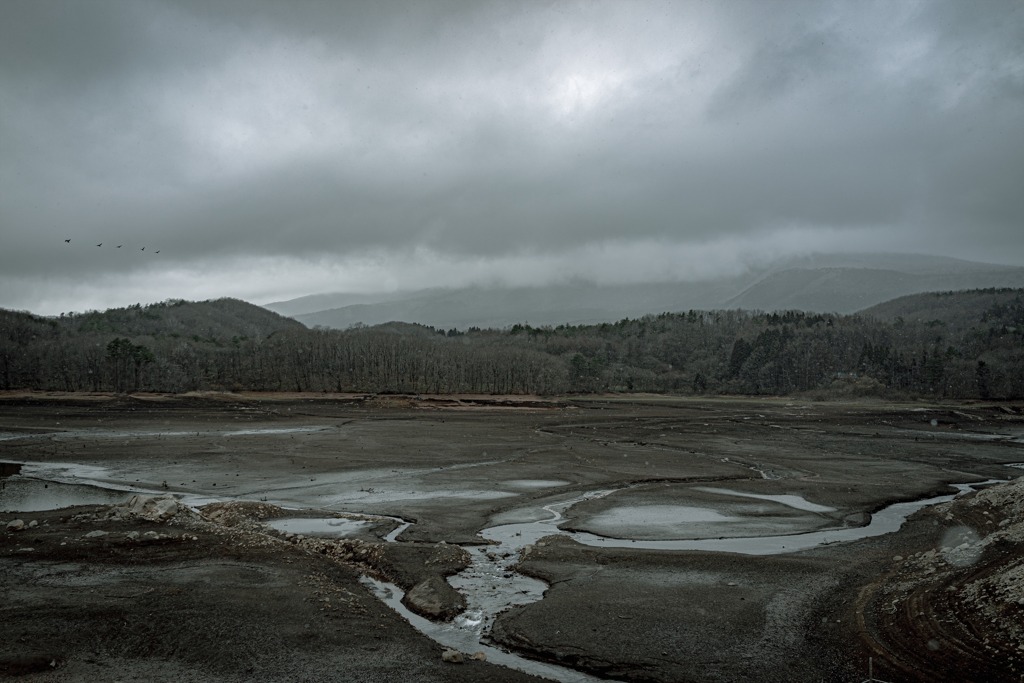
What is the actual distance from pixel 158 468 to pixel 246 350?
14410 cm

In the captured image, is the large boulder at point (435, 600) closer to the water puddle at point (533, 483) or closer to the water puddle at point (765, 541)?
the water puddle at point (765, 541)

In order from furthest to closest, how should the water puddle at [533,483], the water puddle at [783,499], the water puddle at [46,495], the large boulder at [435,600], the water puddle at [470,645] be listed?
the water puddle at [533,483] < the water puddle at [783,499] < the water puddle at [46,495] < the large boulder at [435,600] < the water puddle at [470,645]

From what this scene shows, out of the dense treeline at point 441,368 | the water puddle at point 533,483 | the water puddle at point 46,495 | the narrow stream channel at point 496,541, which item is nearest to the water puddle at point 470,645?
the narrow stream channel at point 496,541

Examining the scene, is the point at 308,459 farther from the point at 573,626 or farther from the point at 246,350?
the point at 246,350

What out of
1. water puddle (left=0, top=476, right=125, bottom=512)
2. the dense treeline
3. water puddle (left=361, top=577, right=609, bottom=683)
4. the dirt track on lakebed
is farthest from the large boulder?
the dense treeline

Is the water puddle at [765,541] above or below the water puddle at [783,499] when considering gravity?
above

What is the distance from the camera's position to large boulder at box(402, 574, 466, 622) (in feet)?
59.8

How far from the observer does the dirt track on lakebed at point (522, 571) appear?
15.1 meters

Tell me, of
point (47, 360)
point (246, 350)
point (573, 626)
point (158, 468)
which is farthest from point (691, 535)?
point (246, 350)

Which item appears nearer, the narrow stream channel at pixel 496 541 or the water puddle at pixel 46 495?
the narrow stream channel at pixel 496 541

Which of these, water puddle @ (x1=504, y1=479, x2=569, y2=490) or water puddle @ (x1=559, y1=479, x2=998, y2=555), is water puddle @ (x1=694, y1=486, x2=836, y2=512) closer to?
water puddle @ (x1=559, y1=479, x2=998, y2=555)

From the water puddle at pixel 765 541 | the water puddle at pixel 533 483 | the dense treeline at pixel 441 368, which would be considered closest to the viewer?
the water puddle at pixel 765 541

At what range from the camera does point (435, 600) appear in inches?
742

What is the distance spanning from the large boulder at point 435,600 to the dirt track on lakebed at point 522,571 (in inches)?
34.5
